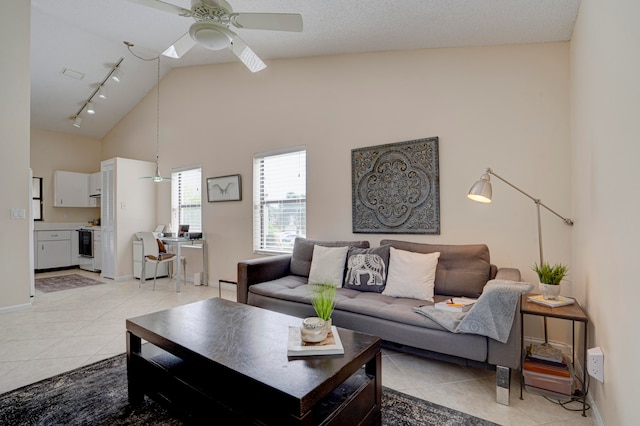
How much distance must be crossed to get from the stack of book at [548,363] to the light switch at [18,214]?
5382 mm

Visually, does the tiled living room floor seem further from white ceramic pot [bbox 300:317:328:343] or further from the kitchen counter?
the kitchen counter

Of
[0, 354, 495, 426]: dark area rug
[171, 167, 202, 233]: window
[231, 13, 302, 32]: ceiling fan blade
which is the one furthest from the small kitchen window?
[231, 13, 302, 32]: ceiling fan blade

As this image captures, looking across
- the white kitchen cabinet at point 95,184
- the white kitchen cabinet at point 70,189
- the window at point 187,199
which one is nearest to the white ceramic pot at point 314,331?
the window at point 187,199

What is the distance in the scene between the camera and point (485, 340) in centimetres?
187

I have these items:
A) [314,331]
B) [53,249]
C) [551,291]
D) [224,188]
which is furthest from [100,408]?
[53,249]

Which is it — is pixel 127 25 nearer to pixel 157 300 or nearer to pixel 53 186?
pixel 157 300

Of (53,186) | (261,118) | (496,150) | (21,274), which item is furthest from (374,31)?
(53,186)

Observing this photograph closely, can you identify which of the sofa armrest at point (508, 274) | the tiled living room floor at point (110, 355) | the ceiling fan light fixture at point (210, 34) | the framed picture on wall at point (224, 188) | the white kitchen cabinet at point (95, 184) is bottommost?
the tiled living room floor at point (110, 355)

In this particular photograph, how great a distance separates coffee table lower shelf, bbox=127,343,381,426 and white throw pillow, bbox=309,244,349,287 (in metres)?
1.41

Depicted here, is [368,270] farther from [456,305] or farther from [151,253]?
[151,253]

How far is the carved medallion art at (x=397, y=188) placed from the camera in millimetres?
2996

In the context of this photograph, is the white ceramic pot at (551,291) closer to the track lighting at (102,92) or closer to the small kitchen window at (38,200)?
the track lighting at (102,92)

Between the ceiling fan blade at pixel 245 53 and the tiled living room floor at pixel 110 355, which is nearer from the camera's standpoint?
the tiled living room floor at pixel 110 355

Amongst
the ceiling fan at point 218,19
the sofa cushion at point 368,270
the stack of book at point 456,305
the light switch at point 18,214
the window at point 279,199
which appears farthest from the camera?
the window at point 279,199
